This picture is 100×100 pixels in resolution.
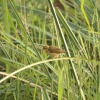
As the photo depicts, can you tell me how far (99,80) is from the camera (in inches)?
30.0

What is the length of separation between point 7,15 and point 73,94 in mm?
294

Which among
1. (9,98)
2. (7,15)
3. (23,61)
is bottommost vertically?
(9,98)

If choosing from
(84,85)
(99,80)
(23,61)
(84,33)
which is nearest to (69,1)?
(84,33)

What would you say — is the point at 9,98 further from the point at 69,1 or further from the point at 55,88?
the point at 69,1

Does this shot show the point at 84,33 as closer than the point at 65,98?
No

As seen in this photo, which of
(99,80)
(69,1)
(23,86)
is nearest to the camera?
(99,80)

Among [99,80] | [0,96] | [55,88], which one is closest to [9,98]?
[0,96]

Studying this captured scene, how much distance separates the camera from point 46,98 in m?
0.82

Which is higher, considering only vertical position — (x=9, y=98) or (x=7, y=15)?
(x=7, y=15)

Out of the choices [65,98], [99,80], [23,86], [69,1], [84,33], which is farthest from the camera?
[69,1]

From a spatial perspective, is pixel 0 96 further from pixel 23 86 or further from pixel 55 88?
pixel 55 88

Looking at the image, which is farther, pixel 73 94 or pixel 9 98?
pixel 9 98

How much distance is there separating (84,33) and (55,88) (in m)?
0.38

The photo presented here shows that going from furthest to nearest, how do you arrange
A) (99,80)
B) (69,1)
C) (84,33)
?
1. (69,1)
2. (84,33)
3. (99,80)
